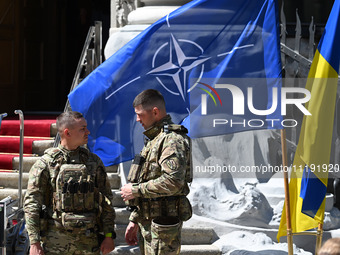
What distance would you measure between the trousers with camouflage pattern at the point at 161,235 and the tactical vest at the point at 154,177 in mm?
52

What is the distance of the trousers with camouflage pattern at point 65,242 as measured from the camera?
478cm

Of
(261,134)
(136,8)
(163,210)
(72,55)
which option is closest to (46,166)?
(163,210)

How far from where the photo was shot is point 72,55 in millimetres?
14172

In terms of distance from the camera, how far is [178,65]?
5.92 metres

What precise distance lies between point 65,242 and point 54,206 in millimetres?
273

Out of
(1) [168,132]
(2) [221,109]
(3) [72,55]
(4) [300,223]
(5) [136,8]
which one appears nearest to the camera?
(1) [168,132]

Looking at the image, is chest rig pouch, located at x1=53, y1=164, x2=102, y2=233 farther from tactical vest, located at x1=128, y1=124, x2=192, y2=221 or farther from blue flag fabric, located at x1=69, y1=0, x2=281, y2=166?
blue flag fabric, located at x1=69, y1=0, x2=281, y2=166

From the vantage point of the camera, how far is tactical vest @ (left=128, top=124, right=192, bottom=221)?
4.73m

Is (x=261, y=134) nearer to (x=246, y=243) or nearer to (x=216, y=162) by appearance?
(x=216, y=162)

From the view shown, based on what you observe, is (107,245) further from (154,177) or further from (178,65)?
(178,65)

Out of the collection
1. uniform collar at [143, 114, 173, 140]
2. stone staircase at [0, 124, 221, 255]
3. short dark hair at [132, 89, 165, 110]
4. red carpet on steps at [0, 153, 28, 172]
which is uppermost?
short dark hair at [132, 89, 165, 110]

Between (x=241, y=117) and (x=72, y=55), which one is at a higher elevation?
(x=72, y=55)

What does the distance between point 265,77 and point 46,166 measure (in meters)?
2.13

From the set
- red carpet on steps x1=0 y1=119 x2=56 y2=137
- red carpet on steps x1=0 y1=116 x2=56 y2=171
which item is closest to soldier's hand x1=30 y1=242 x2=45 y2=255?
red carpet on steps x1=0 y1=116 x2=56 y2=171
